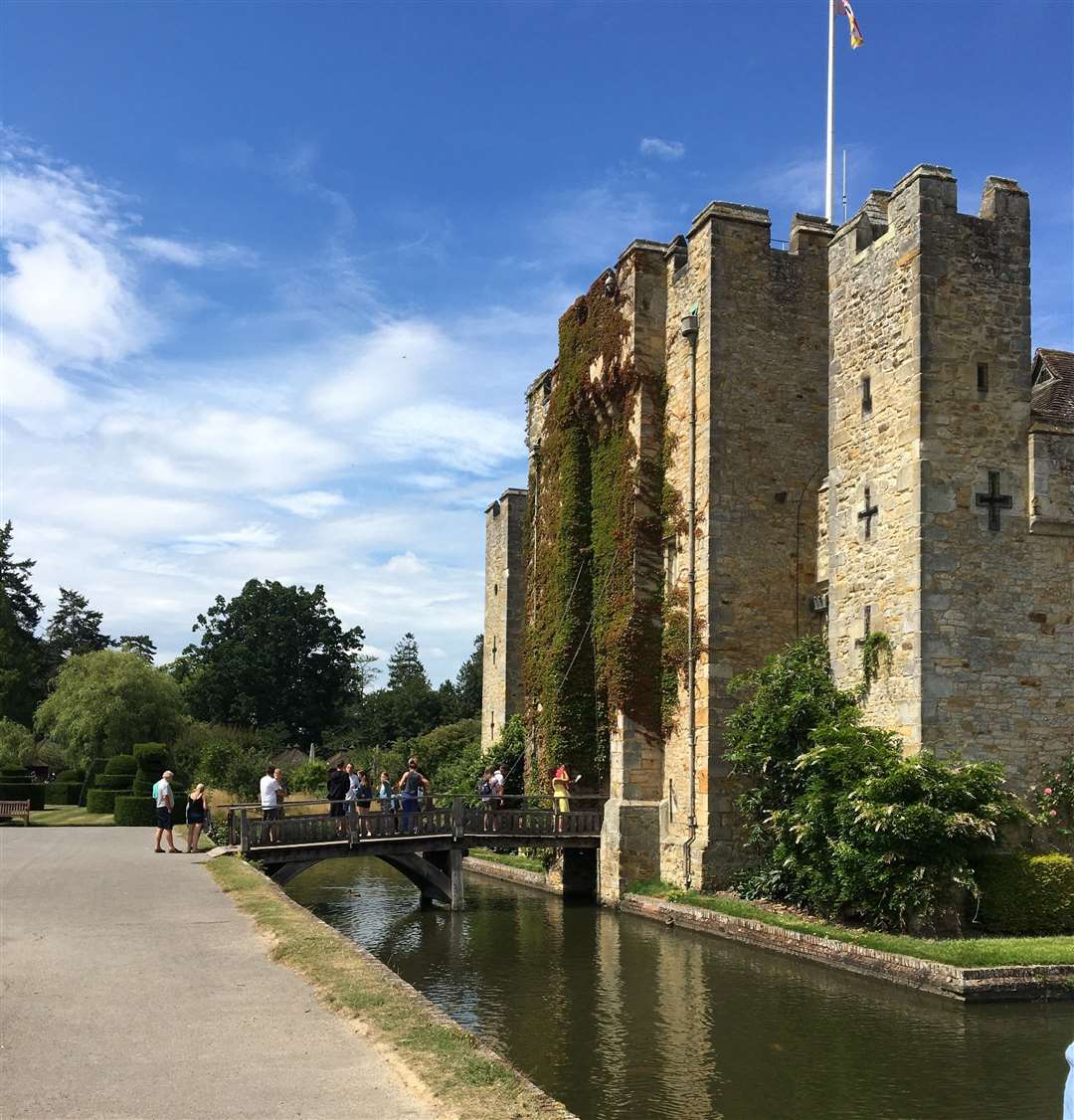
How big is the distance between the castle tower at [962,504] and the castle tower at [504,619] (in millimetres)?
18850

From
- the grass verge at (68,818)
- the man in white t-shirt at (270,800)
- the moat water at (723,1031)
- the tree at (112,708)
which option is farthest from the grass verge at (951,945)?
the tree at (112,708)

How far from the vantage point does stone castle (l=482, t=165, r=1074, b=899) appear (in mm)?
17766

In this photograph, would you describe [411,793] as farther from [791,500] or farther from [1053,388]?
[1053,388]

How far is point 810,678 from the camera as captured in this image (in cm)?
1980

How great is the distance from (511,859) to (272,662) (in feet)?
165

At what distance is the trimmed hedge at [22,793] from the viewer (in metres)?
41.2

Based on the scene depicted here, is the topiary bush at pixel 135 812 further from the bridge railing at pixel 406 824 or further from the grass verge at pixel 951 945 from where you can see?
the grass verge at pixel 951 945

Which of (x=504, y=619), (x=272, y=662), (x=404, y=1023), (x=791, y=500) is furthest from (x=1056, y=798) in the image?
(x=272, y=662)

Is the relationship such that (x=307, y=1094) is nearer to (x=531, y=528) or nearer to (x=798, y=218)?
(x=798, y=218)

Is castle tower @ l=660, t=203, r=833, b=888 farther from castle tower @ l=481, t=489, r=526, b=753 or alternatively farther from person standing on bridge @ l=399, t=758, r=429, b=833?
castle tower @ l=481, t=489, r=526, b=753

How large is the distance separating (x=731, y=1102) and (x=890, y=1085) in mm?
1540

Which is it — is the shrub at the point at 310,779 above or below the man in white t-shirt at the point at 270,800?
below

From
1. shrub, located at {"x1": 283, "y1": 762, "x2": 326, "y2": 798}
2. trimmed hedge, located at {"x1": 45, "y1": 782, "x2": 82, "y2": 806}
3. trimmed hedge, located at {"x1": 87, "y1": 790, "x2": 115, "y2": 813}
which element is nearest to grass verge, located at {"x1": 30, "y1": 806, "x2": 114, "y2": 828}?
trimmed hedge, located at {"x1": 87, "y1": 790, "x2": 115, "y2": 813}

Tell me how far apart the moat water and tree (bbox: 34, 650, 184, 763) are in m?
34.3
